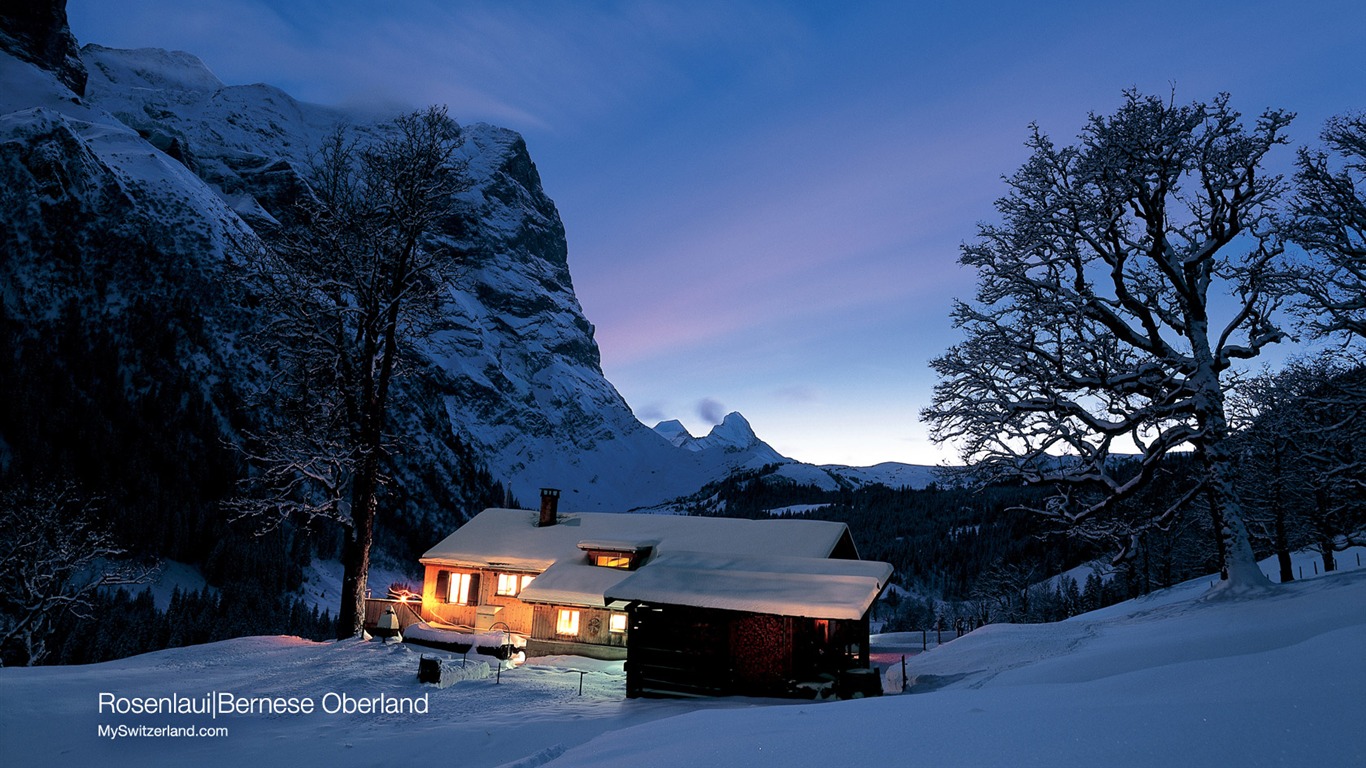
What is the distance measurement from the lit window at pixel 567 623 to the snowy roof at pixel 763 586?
6163mm

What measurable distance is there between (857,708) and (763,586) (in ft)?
39.9

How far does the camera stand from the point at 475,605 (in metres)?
30.1

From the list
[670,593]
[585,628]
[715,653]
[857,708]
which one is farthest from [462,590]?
[857,708]

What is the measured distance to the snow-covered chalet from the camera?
1944 centimetres

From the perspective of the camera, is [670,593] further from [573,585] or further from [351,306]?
[351,306]

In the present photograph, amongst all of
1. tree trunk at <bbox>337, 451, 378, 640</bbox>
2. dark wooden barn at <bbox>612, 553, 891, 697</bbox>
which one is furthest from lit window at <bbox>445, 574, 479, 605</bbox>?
dark wooden barn at <bbox>612, 553, 891, 697</bbox>

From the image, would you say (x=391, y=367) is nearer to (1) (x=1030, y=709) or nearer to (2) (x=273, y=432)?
(2) (x=273, y=432)

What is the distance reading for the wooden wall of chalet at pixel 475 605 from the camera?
2881 cm

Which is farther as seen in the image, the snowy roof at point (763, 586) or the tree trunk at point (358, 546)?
the tree trunk at point (358, 546)

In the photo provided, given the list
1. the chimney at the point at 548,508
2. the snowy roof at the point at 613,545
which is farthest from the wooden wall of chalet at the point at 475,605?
the chimney at the point at 548,508

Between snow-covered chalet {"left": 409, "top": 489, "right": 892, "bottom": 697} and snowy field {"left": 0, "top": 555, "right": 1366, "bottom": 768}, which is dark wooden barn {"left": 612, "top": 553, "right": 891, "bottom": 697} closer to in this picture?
snow-covered chalet {"left": 409, "top": 489, "right": 892, "bottom": 697}

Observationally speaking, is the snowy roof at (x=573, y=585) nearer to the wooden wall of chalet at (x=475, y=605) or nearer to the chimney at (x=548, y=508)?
the wooden wall of chalet at (x=475, y=605)

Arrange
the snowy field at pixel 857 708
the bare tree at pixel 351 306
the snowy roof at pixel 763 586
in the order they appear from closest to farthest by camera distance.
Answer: the snowy field at pixel 857 708 → the snowy roof at pixel 763 586 → the bare tree at pixel 351 306

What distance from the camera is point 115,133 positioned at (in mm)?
128000
